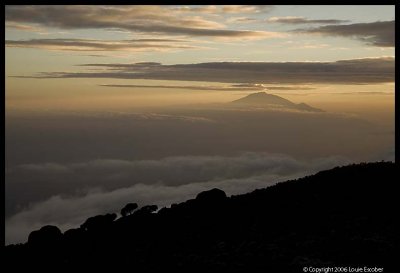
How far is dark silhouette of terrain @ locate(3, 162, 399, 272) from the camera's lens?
23.2m

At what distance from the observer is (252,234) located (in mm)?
27734

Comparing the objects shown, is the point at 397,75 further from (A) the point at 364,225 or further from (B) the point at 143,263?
(B) the point at 143,263

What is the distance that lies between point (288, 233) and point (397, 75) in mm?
11214

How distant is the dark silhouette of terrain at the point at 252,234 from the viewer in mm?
23156

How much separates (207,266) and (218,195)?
14.2 m

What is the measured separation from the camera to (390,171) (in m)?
36.0

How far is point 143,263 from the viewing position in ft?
80.0

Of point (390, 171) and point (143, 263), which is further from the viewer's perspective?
point (390, 171)

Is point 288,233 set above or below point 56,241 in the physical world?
above

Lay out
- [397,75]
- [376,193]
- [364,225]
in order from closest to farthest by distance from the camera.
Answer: [397,75]
[364,225]
[376,193]
